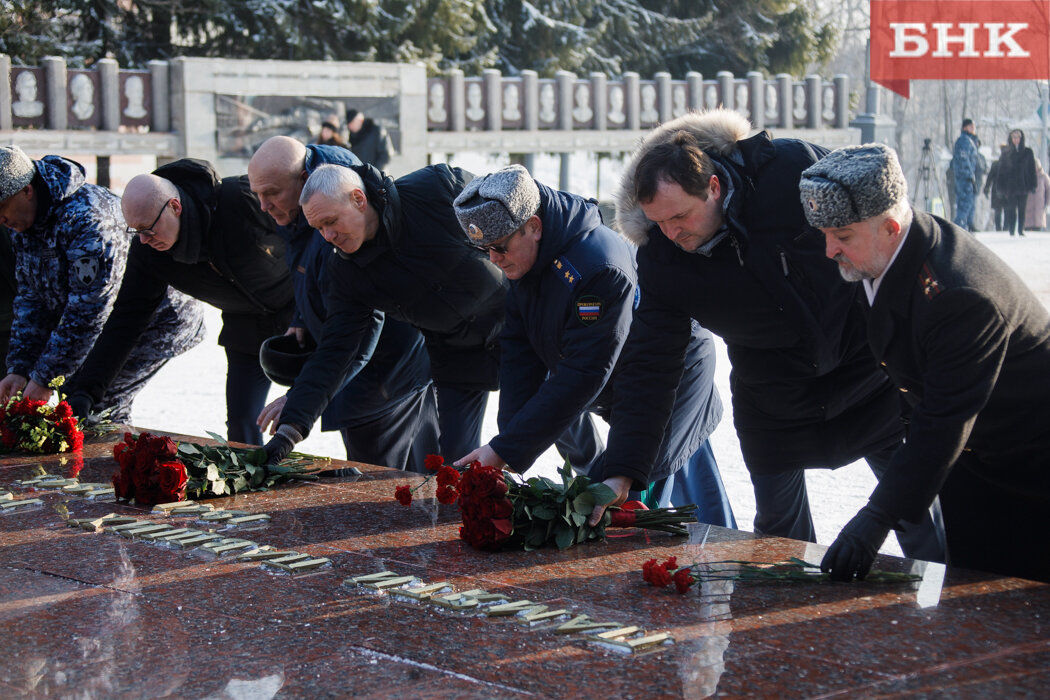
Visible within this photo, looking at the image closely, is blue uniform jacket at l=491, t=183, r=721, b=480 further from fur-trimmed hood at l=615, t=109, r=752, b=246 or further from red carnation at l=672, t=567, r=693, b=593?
red carnation at l=672, t=567, r=693, b=593

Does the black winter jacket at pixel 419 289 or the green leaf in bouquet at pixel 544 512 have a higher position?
the black winter jacket at pixel 419 289

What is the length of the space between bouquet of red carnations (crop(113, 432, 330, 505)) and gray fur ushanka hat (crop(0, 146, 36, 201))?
1.39 m

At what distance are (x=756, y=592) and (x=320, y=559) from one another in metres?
1.02

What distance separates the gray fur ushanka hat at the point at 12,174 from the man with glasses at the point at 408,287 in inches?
49.7

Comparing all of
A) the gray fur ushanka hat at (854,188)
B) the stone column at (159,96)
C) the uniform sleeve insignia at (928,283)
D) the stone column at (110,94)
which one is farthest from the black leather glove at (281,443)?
the stone column at (159,96)

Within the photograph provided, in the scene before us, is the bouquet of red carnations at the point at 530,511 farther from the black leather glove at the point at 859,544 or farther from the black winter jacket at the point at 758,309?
the black leather glove at the point at 859,544

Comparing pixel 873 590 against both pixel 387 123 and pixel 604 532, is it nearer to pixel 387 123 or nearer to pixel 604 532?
pixel 604 532

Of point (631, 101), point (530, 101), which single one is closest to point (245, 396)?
point (530, 101)

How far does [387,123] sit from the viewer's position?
1803cm

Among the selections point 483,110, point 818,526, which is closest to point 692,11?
point 483,110

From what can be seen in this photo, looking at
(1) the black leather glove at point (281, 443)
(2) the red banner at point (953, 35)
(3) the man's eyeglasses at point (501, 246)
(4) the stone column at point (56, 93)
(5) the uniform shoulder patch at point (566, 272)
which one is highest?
(2) the red banner at point (953, 35)

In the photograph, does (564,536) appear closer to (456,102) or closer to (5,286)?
(5,286)

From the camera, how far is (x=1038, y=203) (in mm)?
21094

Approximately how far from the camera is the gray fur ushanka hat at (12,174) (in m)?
4.56
